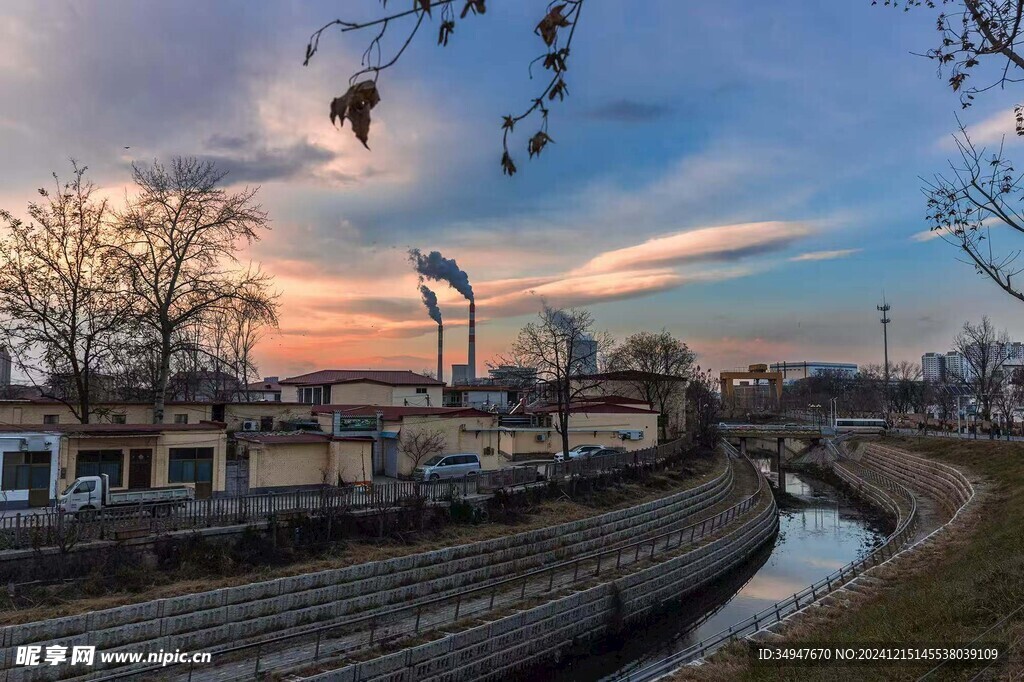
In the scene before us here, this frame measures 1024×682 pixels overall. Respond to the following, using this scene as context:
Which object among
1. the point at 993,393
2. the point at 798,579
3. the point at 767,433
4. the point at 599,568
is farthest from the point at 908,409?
the point at 599,568

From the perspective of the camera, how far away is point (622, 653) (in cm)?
1917

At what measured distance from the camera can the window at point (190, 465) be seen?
24766mm

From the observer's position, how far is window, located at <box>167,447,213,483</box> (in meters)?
24.8

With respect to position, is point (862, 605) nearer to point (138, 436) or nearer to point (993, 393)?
point (138, 436)

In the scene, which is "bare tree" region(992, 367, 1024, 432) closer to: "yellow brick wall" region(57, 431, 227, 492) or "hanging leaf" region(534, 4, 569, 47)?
"yellow brick wall" region(57, 431, 227, 492)

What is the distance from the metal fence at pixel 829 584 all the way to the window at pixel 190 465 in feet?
57.6

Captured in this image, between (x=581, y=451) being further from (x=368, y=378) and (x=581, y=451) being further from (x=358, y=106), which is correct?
(x=358, y=106)

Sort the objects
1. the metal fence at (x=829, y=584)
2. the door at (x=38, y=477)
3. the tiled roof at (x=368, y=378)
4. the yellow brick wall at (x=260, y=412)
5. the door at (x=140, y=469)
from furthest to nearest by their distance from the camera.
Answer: the tiled roof at (x=368, y=378), the yellow brick wall at (x=260, y=412), the door at (x=140, y=469), the door at (x=38, y=477), the metal fence at (x=829, y=584)

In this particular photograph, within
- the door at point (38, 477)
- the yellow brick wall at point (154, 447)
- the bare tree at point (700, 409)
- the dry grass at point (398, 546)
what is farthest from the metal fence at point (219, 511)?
the bare tree at point (700, 409)

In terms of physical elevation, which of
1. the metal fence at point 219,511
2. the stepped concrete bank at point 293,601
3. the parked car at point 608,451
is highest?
the metal fence at point 219,511

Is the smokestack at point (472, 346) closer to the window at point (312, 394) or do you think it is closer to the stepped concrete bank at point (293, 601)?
the window at point (312, 394)

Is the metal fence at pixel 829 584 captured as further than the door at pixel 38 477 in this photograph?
No

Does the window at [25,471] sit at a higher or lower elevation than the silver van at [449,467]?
higher

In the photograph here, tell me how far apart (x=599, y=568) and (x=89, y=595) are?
1418 cm
